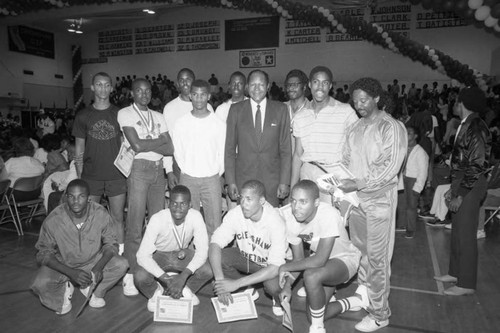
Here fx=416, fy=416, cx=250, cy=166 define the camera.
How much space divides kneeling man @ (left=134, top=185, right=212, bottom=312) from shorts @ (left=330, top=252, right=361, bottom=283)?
1.08 m

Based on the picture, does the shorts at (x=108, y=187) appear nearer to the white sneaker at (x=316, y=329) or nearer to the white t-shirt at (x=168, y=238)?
the white t-shirt at (x=168, y=238)

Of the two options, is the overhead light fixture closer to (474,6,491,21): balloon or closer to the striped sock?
(474,6,491,21): balloon

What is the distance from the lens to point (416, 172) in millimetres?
5586

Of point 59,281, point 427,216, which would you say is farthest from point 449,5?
point 59,281

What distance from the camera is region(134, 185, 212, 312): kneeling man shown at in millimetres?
3184

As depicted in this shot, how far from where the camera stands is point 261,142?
3510 millimetres

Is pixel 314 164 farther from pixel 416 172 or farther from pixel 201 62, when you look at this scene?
pixel 201 62

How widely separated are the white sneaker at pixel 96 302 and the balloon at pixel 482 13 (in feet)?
33.6

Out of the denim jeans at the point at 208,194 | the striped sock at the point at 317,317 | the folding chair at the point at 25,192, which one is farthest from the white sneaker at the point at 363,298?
the folding chair at the point at 25,192

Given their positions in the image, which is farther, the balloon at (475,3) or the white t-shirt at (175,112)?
the balloon at (475,3)

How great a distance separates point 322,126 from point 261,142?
1.72 feet

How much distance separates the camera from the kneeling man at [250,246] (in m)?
2.98

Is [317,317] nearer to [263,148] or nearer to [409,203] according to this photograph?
[263,148]

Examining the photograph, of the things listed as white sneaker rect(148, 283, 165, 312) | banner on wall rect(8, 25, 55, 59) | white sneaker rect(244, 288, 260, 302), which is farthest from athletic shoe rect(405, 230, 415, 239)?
banner on wall rect(8, 25, 55, 59)
